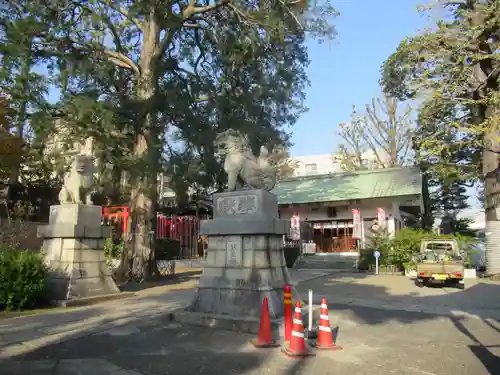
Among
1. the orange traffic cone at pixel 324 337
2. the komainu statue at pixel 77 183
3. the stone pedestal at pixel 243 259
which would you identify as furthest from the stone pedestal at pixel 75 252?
the orange traffic cone at pixel 324 337

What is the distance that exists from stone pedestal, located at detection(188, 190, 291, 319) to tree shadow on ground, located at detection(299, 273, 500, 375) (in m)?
1.26

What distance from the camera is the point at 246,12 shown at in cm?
1498

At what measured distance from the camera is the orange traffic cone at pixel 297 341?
19.5 ft

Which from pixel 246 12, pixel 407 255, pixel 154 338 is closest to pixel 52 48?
pixel 246 12

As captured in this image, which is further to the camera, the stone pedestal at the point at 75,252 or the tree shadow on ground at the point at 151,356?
the stone pedestal at the point at 75,252

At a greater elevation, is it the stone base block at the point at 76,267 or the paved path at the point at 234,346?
the stone base block at the point at 76,267

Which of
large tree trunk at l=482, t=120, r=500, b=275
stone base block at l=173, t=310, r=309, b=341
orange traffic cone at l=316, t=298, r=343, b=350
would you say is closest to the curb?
stone base block at l=173, t=310, r=309, b=341

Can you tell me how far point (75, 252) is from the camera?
34.7 ft

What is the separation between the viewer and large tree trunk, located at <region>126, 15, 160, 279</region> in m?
15.3

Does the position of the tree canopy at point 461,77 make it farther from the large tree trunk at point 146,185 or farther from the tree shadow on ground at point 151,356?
the tree shadow on ground at point 151,356

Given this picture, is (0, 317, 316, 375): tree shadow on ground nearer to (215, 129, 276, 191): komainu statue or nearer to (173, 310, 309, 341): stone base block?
(173, 310, 309, 341): stone base block

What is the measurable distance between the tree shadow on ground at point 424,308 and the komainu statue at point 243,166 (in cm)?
288

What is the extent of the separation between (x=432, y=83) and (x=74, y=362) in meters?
17.4

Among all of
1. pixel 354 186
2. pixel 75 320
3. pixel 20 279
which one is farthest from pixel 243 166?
pixel 354 186
